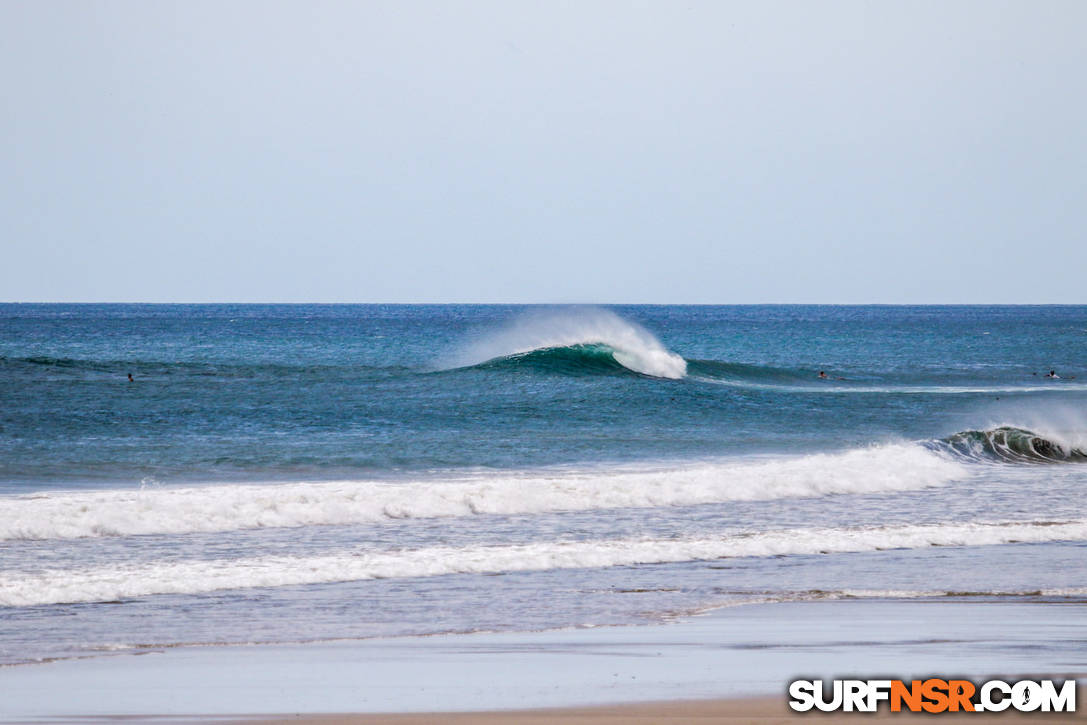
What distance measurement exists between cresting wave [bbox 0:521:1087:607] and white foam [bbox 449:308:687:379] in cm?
2575

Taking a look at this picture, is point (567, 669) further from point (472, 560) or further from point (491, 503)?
point (491, 503)

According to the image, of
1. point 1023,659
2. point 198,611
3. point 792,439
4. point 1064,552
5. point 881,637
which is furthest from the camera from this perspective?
point 792,439

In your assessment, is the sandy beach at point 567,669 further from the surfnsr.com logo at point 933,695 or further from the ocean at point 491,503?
the ocean at point 491,503

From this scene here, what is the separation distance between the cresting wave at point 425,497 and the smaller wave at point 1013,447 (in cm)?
334

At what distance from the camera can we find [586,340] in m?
40.4

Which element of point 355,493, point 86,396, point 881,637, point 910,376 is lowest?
point 881,637

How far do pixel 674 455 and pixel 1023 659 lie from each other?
13.3 meters

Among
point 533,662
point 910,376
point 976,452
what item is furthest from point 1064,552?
point 910,376

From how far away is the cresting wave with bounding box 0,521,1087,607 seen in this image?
9.46 meters

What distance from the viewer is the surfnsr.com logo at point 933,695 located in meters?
6.23

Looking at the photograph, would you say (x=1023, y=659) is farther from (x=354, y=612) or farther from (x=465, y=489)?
(x=465, y=489)

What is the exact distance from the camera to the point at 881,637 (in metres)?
7.84

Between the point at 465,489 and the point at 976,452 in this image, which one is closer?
the point at 465,489

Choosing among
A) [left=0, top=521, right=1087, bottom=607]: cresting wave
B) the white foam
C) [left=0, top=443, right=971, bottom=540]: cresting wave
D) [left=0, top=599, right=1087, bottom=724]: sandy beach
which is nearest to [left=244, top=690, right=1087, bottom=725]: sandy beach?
[left=0, top=599, right=1087, bottom=724]: sandy beach
